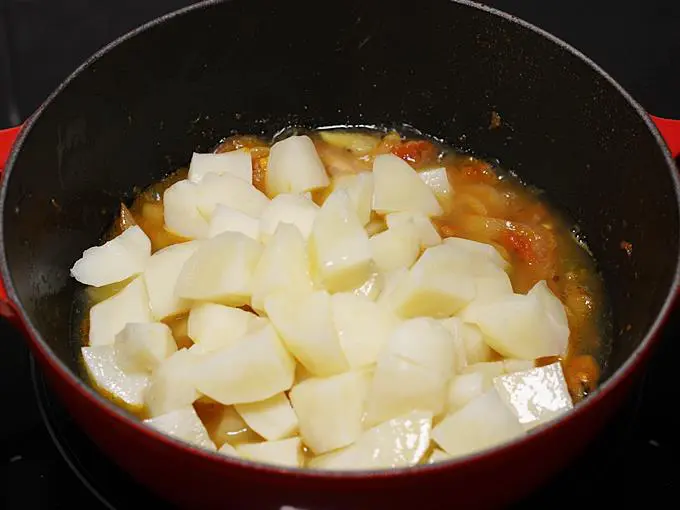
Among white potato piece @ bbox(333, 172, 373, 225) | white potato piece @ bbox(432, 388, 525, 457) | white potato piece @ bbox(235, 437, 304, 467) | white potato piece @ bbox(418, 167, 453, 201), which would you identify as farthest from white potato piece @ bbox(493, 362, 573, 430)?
white potato piece @ bbox(418, 167, 453, 201)

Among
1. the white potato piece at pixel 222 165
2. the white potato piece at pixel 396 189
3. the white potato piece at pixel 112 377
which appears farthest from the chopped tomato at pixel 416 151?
the white potato piece at pixel 112 377

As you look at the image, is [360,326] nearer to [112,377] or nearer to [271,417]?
[271,417]

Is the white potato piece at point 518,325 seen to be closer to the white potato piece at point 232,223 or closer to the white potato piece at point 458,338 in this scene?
the white potato piece at point 458,338

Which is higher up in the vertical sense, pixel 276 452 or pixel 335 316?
pixel 335 316

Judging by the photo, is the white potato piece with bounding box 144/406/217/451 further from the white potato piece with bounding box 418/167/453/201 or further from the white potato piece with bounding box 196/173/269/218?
the white potato piece with bounding box 418/167/453/201

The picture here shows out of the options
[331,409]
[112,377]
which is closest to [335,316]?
[331,409]

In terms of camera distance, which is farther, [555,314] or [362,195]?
[362,195]
